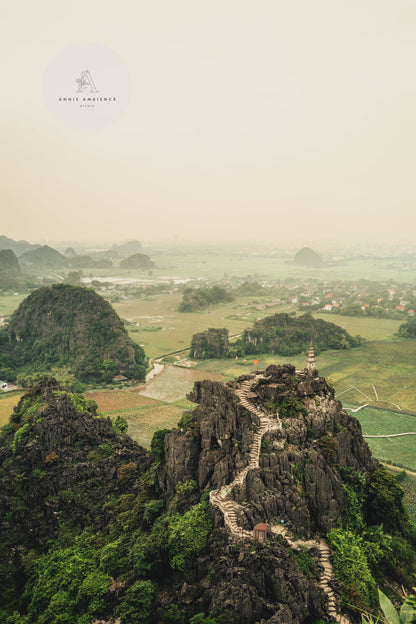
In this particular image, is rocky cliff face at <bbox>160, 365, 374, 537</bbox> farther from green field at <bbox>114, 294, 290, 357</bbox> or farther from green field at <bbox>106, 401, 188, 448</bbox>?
green field at <bbox>114, 294, 290, 357</bbox>

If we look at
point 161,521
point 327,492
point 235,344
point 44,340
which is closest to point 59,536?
point 161,521

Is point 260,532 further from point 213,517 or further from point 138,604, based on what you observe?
point 138,604

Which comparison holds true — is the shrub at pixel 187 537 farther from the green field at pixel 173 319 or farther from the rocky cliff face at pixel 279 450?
the green field at pixel 173 319

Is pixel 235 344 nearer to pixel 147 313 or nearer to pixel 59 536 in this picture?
pixel 147 313

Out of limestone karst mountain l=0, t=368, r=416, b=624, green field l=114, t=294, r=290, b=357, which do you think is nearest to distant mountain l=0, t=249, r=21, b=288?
green field l=114, t=294, r=290, b=357

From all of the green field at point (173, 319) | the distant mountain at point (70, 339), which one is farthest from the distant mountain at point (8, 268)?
the distant mountain at point (70, 339)
